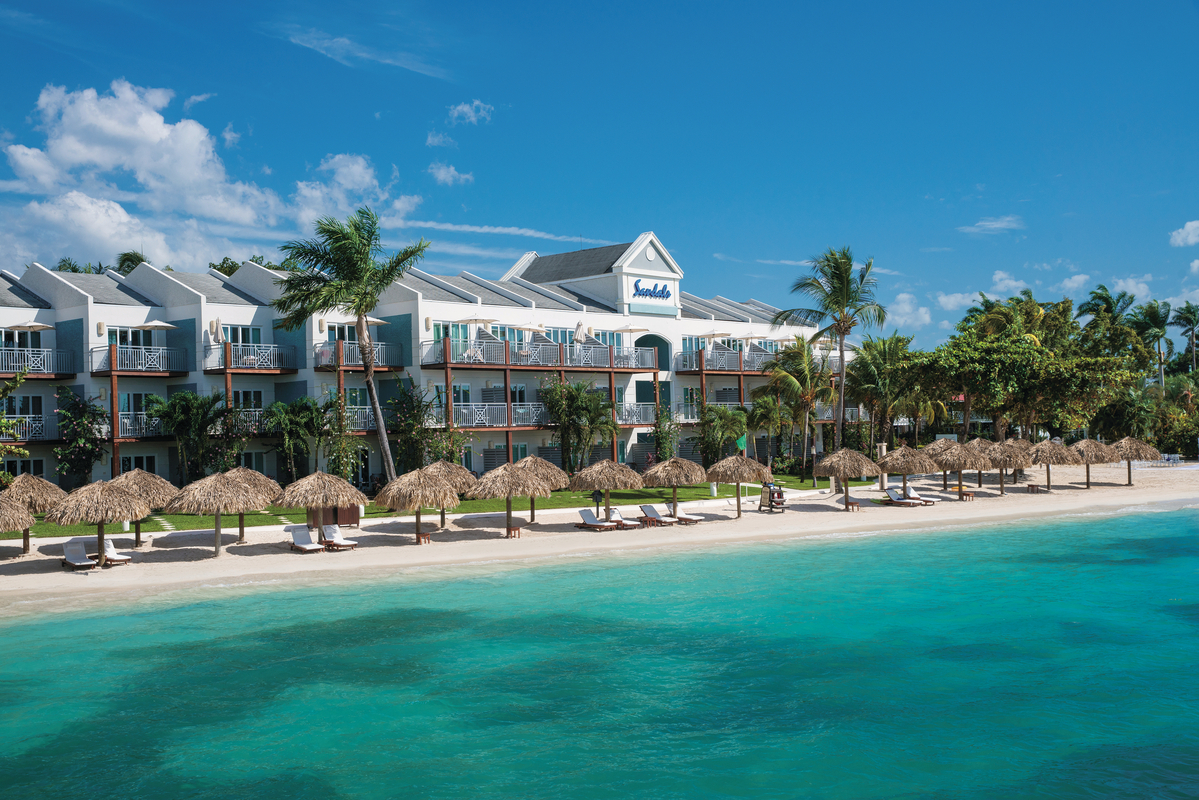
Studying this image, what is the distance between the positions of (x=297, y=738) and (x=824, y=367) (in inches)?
1480

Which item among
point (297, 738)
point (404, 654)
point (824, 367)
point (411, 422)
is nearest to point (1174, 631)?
point (404, 654)

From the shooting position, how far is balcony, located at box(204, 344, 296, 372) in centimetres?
3566

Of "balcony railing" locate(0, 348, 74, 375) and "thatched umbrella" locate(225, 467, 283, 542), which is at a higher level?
"balcony railing" locate(0, 348, 74, 375)

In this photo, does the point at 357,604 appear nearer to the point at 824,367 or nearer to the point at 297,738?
the point at 297,738

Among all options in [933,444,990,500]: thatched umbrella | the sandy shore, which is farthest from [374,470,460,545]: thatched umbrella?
[933,444,990,500]: thatched umbrella

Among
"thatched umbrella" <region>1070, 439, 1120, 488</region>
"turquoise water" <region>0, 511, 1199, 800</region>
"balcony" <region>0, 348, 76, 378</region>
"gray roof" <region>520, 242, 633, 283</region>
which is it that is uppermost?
"gray roof" <region>520, 242, 633, 283</region>

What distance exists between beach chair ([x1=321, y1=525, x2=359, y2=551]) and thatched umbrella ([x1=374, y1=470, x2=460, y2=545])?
125 centimetres

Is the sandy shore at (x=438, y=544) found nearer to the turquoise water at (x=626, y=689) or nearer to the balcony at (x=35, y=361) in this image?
the turquoise water at (x=626, y=689)

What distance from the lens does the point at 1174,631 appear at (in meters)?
17.8

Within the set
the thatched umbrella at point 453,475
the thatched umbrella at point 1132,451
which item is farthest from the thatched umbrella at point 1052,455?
the thatched umbrella at point 453,475

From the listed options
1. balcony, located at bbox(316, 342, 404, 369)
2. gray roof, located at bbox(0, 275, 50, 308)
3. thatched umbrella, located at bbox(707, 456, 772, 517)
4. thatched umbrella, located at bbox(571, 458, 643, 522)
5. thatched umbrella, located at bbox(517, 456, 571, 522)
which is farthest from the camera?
balcony, located at bbox(316, 342, 404, 369)

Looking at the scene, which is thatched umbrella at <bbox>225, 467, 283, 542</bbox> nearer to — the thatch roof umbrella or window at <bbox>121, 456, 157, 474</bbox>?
window at <bbox>121, 456, 157, 474</bbox>

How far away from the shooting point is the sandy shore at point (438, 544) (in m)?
21.1

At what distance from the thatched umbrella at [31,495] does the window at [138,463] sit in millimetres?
11366
